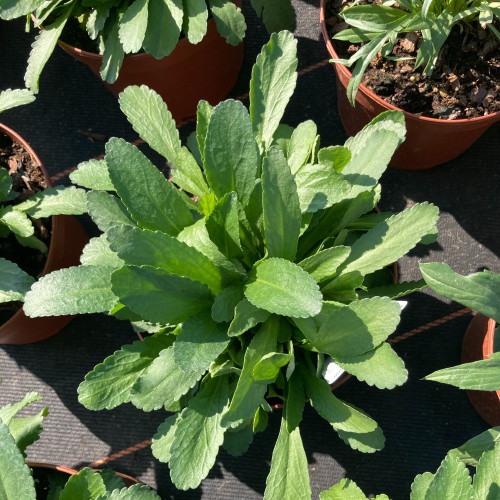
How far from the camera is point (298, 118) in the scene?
1651 mm

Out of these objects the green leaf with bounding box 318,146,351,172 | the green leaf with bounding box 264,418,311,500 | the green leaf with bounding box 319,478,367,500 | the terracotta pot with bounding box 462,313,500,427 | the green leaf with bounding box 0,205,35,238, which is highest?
the green leaf with bounding box 318,146,351,172

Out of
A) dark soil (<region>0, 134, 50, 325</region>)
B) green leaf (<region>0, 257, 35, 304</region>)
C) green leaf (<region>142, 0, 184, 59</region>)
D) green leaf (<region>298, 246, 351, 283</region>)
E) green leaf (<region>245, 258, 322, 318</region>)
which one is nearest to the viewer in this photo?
green leaf (<region>245, 258, 322, 318</region>)

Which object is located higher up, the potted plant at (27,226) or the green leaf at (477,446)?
the potted plant at (27,226)

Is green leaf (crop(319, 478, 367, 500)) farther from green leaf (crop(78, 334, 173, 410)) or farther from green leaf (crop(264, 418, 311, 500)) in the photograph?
green leaf (crop(78, 334, 173, 410))

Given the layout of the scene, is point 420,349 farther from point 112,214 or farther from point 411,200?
point 112,214

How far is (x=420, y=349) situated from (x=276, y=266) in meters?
0.75

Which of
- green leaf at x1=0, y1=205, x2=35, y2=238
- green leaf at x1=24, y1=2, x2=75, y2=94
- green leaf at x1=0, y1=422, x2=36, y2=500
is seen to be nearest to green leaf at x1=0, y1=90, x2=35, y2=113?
green leaf at x1=24, y1=2, x2=75, y2=94

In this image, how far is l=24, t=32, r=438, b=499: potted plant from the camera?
0.87m

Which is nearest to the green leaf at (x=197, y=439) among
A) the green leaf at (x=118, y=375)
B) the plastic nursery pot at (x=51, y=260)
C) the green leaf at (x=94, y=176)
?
the green leaf at (x=118, y=375)

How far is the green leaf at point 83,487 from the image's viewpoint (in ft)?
3.36

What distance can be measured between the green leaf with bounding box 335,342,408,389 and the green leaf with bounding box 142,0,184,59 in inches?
30.5

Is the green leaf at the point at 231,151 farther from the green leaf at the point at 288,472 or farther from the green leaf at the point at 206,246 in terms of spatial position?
the green leaf at the point at 288,472

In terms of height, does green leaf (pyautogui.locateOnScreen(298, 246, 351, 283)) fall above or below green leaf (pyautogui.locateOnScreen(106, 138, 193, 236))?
below

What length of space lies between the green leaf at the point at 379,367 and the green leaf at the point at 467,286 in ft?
0.45
